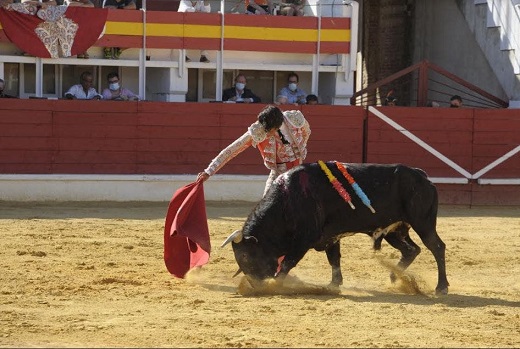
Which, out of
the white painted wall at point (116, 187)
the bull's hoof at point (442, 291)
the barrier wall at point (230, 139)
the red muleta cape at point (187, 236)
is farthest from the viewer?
the barrier wall at point (230, 139)

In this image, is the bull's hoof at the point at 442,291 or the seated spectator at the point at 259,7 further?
the seated spectator at the point at 259,7

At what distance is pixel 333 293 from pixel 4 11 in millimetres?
6601

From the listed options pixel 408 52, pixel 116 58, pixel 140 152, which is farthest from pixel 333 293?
pixel 408 52

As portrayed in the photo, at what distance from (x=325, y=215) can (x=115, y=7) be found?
22.0ft

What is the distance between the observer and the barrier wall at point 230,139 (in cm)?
1246

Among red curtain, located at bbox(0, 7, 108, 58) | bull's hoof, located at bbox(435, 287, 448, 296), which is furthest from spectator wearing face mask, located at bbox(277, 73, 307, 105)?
bull's hoof, located at bbox(435, 287, 448, 296)

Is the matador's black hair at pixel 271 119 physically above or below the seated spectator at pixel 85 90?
below

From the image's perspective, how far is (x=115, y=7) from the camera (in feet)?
43.6

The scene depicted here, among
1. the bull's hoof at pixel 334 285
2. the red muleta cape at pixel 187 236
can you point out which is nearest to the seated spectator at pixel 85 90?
the red muleta cape at pixel 187 236

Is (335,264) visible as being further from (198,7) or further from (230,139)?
(198,7)

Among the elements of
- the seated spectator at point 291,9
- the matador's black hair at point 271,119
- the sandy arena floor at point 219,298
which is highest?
the seated spectator at point 291,9

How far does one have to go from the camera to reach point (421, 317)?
638cm

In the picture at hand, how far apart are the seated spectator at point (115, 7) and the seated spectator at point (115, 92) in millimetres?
274

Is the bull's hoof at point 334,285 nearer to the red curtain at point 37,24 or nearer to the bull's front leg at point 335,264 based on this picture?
the bull's front leg at point 335,264
